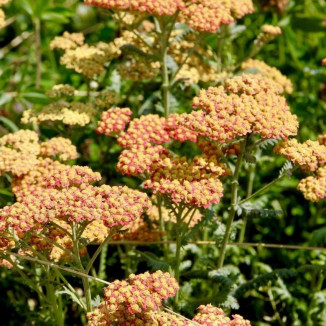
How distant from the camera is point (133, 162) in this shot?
10.4ft

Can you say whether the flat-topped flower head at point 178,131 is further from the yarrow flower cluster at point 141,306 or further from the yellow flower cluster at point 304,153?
the yarrow flower cluster at point 141,306

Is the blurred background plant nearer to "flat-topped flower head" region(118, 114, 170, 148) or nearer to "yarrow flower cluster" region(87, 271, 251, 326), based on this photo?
"flat-topped flower head" region(118, 114, 170, 148)

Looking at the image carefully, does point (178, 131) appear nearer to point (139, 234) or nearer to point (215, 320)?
point (139, 234)

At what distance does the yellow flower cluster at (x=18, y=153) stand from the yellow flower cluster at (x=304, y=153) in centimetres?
138

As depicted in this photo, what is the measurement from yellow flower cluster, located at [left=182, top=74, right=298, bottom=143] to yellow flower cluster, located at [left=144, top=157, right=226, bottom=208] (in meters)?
0.19

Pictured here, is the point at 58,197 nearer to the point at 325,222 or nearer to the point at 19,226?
the point at 19,226

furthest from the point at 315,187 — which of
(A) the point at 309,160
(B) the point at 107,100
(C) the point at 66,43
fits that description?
(C) the point at 66,43

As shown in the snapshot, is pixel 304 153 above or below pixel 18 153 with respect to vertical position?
below

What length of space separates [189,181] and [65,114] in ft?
3.90

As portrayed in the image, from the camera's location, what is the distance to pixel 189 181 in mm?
3084

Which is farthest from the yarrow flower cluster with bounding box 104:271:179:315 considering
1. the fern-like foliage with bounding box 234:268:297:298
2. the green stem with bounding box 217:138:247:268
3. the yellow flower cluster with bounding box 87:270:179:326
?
the fern-like foliage with bounding box 234:268:297:298

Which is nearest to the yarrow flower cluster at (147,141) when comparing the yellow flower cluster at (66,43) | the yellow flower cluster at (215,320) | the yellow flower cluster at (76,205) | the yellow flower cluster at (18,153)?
the yellow flower cluster at (76,205)

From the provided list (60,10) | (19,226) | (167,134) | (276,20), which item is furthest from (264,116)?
(60,10)

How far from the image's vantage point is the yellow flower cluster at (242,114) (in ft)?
10.0
